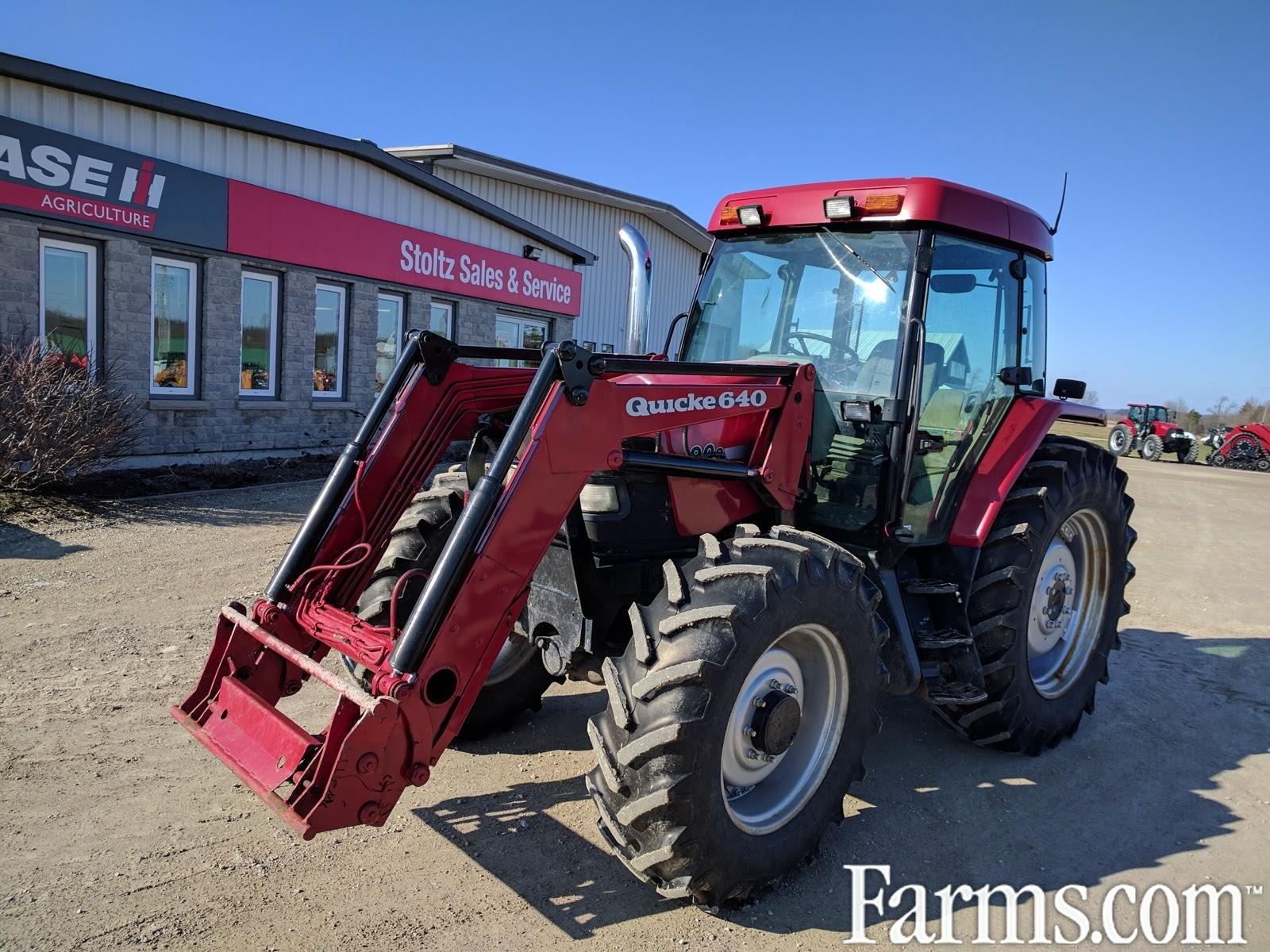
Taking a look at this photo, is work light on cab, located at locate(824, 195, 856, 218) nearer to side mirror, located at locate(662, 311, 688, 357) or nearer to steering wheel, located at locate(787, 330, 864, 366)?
steering wheel, located at locate(787, 330, 864, 366)

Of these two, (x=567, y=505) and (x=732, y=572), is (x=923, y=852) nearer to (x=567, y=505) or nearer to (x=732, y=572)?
(x=732, y=572)

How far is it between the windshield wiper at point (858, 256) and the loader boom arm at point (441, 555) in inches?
27.5

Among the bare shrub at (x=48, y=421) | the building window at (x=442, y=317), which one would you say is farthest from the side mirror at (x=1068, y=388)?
the building window at (x=442, y=317)

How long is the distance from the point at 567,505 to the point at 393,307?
1197 cm

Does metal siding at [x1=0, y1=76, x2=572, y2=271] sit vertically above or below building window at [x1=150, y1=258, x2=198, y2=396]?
above

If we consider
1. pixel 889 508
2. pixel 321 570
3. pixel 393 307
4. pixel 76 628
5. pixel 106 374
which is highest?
pixel 393 307

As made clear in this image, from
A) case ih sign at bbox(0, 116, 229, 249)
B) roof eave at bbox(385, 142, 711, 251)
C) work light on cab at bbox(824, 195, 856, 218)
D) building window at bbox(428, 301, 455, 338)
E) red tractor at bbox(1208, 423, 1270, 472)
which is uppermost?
roof eave at bbox(385, 142, 711, 251)

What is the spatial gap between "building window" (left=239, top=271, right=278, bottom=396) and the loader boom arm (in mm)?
8956

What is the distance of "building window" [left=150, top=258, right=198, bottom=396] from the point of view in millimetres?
10484

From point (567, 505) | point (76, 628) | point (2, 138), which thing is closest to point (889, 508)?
point (567, 505)

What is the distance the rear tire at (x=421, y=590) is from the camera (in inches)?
142

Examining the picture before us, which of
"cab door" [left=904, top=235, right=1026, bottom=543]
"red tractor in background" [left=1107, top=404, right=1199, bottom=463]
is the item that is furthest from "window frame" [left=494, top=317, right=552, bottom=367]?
"red tractor in background" [left=1107, top=404, right=1199, bottom=463]

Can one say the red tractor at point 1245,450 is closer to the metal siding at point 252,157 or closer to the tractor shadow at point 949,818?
the metal siding at point 252,157

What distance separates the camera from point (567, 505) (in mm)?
3023
